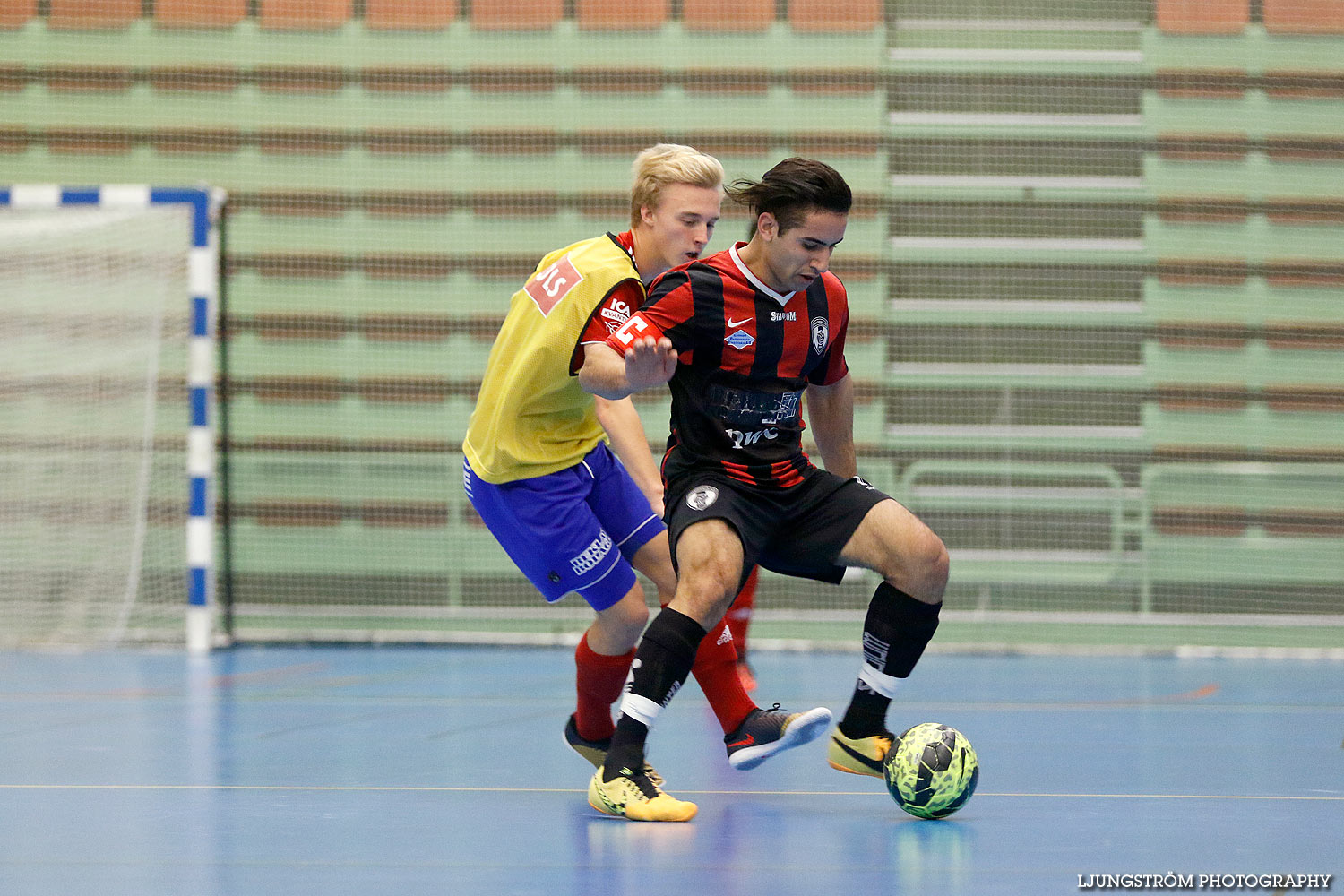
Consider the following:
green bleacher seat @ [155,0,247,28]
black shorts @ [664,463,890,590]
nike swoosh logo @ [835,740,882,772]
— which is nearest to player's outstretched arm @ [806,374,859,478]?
black shorts @ [664,463,890,590]

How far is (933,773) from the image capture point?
3.19 metres

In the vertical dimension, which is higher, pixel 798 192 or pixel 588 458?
pixel 798 192

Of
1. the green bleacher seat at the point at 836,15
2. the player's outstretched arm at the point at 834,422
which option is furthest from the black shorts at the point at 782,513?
the green bleacher seat at the point at 836,15

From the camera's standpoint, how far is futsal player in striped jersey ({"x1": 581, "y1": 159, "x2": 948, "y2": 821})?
3248mm

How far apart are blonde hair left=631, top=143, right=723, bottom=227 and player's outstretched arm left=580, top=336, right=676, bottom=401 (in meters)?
0.57

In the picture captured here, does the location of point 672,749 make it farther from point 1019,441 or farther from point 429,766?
point 1019,441

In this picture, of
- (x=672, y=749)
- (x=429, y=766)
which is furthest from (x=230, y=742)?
(x=672, y=749)

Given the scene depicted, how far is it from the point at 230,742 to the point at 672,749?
4.72 feet

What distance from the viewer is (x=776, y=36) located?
24.7 ft

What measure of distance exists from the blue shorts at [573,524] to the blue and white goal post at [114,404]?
4105 mm

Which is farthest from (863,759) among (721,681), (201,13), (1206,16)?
(201,13)

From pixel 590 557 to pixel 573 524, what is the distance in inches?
3.9

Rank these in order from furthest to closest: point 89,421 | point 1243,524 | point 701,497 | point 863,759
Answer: point 89,421 < point 1243,524 < point 863,759 < point 701,497

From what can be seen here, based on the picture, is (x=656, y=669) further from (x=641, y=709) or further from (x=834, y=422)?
(x=834, y=422)
